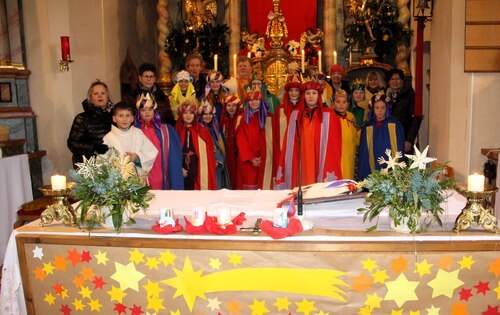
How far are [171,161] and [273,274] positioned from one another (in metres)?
2.58

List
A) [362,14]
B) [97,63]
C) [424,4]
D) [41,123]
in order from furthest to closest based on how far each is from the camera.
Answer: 1. [362,14]
2. [97,63]
3. [41,123]
4. [424,4]

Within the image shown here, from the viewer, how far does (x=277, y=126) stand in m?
5.19

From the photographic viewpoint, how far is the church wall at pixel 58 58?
5.75 m

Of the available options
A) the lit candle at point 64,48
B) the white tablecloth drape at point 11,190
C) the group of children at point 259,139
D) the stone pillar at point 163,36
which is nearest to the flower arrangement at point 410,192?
the group of children at point 259,139

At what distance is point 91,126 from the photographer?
468 cm

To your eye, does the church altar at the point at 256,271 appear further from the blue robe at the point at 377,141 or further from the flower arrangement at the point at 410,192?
the blue robe at the point at 377,141

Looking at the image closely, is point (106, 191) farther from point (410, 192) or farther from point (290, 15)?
point (290, 15)

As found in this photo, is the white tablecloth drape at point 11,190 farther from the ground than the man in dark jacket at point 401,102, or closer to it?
closer to it

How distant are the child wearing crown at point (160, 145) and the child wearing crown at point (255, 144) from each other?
33.6 inches

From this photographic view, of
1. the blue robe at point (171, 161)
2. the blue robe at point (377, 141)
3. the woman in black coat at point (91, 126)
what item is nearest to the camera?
the blue robe at point (171, 161)

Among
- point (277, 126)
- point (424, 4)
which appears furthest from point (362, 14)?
point (277, 126)

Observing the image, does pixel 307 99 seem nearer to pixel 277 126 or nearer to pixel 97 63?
pixel 277 126

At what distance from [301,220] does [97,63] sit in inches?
187

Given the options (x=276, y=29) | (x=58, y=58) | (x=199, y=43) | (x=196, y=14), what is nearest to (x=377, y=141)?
(x=58, y=58)
